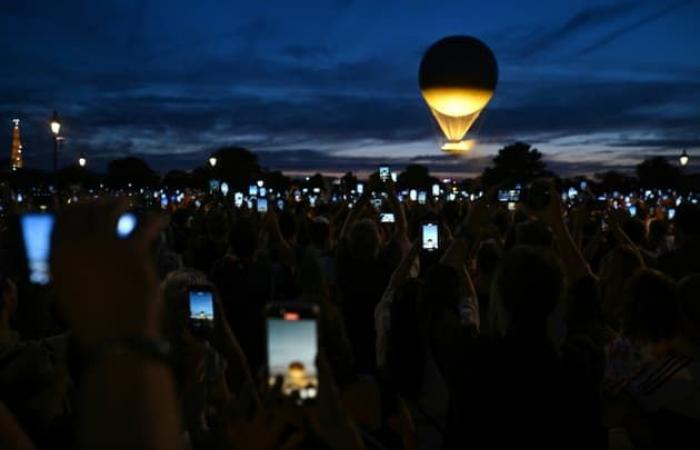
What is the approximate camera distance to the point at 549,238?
607 cm

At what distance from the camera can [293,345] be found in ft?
7.00

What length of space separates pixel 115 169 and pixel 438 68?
66330 millimetres

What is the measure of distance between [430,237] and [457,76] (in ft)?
26.1

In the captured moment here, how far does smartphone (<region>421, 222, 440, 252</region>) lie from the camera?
833cm

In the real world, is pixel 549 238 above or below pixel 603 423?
above

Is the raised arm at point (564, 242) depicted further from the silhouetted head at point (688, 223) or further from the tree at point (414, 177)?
the tree at point (414, 177)

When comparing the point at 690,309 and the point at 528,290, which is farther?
the point at 690,309

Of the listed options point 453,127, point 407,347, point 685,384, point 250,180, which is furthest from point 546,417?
point 250,180

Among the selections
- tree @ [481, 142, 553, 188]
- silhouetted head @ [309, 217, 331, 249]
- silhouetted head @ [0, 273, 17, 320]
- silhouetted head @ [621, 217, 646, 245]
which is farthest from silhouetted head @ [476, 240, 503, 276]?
tree @ [481, 142, 553, 188]

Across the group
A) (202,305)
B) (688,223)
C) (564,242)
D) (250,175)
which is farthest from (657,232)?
(250,175)

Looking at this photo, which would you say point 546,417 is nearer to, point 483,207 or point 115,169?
point 483,207

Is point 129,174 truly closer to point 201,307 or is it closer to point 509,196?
point 509,196

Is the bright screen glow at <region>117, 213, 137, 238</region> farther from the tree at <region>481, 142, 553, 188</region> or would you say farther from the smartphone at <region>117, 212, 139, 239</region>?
the tree at <region>481, 142, 553, 188</region>

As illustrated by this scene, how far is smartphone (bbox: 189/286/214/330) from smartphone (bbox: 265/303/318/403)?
1754 millimetres
